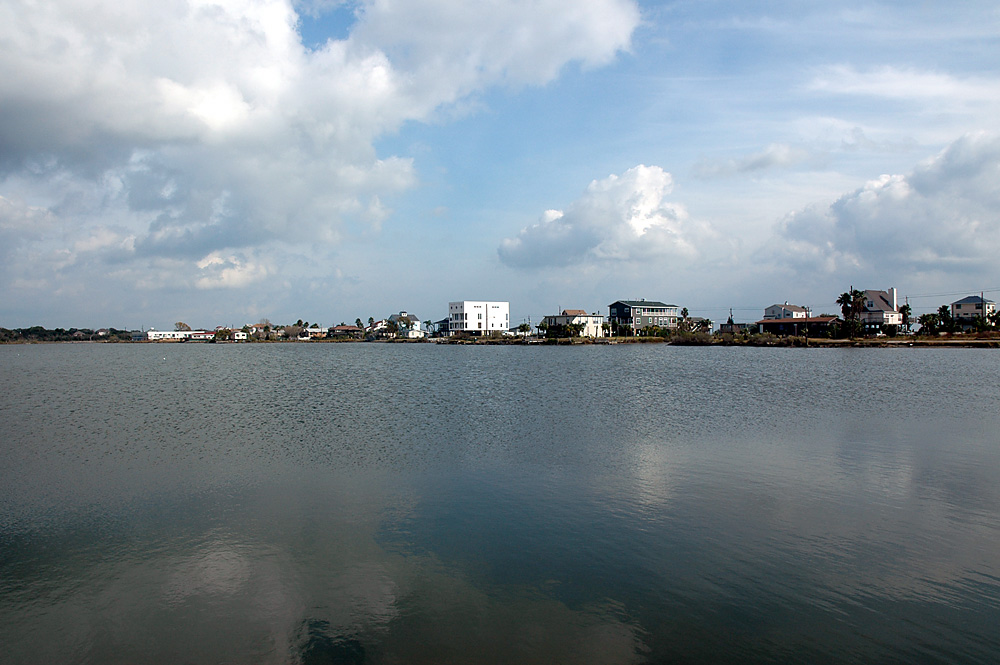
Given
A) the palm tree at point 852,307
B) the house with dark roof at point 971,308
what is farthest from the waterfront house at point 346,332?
the house with dark roof at point 971,308

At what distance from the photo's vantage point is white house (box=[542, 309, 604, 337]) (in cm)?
13552

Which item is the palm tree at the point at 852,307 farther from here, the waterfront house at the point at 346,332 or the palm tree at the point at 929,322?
the waterfront house at the point at 346,332

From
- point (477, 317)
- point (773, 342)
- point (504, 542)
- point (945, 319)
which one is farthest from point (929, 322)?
point (504, 542)

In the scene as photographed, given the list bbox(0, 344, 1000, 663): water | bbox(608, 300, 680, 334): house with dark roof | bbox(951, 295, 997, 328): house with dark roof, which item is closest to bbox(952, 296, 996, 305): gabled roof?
bbox(951, 295, 997, 328): house with dark roof

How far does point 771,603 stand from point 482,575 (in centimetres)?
400

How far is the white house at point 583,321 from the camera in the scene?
445 ft

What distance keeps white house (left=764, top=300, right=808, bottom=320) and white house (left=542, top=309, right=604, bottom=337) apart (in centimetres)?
3662

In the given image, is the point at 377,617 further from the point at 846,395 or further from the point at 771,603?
the point at 846,395

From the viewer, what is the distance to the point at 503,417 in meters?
23.6

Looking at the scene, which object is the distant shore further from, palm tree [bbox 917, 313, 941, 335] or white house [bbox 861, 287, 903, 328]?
white house [bbox 861, 287, 903, 328]

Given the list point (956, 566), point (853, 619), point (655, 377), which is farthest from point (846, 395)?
point (853, 619)

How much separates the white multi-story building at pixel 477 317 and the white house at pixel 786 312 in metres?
63.2

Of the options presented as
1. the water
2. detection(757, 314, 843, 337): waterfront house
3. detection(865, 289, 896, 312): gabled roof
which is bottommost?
the water

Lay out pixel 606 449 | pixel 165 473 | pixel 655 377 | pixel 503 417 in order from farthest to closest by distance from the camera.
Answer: pixel 655 377
pixel 503 417
pixel 606 449
pixel 165 473
